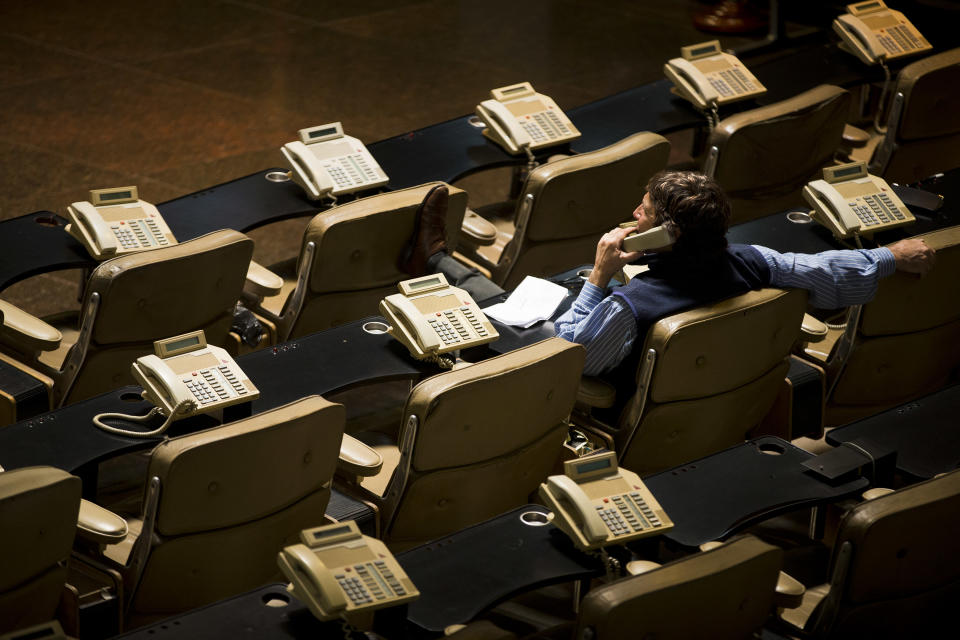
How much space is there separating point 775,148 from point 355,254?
1.89 m

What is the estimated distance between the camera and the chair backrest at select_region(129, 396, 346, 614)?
123 inches

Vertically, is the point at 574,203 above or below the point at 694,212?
below

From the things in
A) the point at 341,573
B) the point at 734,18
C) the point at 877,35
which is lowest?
the point at 734,18

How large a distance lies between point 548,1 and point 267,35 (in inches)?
87.5

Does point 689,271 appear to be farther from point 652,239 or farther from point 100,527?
point 100,527

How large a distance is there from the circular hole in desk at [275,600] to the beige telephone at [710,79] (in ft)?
12.1

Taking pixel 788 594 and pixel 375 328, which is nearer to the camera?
pixel 788 594

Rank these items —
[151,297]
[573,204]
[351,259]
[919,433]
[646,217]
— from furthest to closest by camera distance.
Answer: [573,204]
[351,259]
[151,297]
[646,217]
[919,433]

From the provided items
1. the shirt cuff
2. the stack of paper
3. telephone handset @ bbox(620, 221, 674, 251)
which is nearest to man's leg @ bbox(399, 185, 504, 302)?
the stack of paper

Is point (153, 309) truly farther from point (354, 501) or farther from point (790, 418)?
point (790, 418)

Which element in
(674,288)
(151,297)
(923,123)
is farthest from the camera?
(923,123)

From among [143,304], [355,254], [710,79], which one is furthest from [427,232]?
[710,79]

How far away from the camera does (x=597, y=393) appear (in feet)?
13.1

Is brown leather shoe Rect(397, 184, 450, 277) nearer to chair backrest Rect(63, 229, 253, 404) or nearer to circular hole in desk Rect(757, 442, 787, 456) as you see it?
chair backrest Rect(63, 229, 253, 404)
